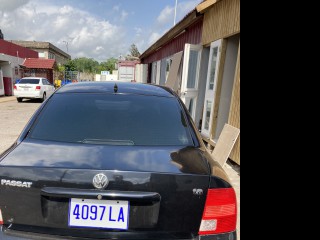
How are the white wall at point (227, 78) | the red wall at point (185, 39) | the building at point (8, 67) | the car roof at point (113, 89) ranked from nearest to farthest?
the car roof at point (113, 89) → the white wall at point (227, 78) → the red wall at point (185, 39) → the building at point (8, 67)

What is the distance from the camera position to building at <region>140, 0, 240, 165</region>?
5.46 metres

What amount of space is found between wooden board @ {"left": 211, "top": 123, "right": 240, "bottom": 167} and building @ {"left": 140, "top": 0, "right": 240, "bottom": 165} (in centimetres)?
14

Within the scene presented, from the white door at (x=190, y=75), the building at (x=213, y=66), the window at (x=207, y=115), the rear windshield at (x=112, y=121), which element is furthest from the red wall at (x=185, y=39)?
the rear windshield at (x=112, y=121)

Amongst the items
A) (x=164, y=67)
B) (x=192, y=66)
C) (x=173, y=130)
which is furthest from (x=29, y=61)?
(x=173, y=130)

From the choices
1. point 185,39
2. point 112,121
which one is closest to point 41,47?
point 185,39

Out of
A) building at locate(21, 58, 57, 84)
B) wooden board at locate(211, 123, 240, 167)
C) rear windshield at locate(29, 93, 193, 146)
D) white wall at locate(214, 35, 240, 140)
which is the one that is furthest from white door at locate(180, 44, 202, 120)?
building at locate(21, 58, 57, 84)

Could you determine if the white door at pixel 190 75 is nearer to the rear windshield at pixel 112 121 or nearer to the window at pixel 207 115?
the window at pixel 207 115

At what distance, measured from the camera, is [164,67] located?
13555mm

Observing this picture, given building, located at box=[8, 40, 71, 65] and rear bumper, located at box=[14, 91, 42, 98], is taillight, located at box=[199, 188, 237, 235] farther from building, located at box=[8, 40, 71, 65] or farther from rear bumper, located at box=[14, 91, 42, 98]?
building, located at box=[8, 40, 71, 65]

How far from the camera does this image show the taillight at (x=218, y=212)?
156cm

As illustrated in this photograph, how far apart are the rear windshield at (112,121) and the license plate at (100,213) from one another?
20.6 inches

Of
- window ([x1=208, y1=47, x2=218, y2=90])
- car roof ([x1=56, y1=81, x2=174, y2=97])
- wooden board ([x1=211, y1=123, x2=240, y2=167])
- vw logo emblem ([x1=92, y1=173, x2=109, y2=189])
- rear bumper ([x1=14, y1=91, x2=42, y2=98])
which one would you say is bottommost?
rear bumper ([x1=14, y1=91, x2=42, y2=98])
